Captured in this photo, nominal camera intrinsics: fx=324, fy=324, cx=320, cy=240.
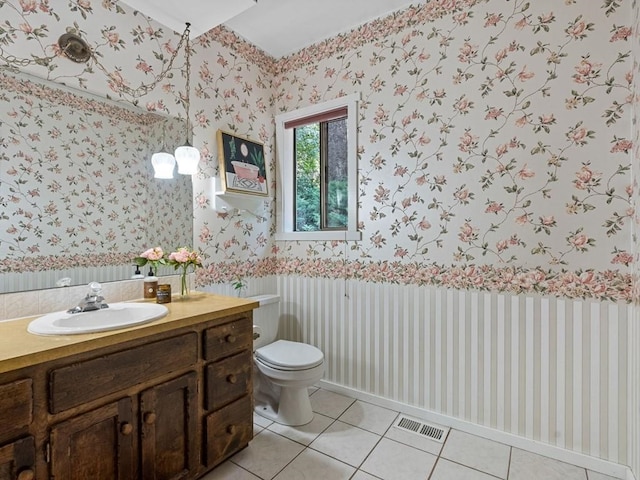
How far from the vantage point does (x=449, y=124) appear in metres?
1.94

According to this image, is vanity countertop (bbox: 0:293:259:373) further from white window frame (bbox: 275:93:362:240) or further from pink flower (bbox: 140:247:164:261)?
white window frame (bbox: 275:93:362:240)

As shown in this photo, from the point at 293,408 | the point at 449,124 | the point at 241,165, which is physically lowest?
the point at 293,408

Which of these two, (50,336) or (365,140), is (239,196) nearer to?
(365,140)

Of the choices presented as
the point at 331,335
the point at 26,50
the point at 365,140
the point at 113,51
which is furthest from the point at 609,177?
the point at 26,50

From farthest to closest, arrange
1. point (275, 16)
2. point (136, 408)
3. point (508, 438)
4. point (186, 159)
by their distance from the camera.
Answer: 1. point (275, 16)
2. point (186, 159)
3. point (508, 438)
4. point (136, 408)

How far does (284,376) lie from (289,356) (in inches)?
5.2

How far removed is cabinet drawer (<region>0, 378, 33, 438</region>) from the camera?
93 centimetres

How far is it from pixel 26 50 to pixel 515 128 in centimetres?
240

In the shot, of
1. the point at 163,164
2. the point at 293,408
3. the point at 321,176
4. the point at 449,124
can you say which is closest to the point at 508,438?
the point at 293,408

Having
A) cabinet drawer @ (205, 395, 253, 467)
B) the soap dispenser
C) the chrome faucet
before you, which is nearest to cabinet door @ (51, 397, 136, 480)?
cabinet drawer @ (205, 395, 253, 467)

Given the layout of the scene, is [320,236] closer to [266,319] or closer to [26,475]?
[266,319]

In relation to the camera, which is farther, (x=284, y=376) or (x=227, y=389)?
(x=284, y=376)

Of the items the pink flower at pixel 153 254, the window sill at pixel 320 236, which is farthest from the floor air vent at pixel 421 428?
the pink flower at pixel 153 254

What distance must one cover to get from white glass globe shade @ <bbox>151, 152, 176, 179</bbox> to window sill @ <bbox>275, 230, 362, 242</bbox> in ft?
3.27
